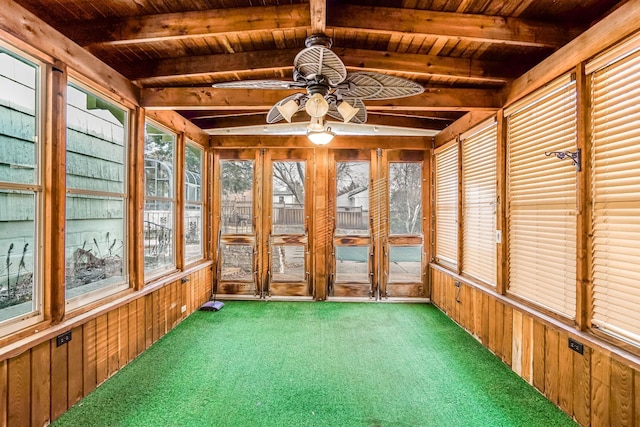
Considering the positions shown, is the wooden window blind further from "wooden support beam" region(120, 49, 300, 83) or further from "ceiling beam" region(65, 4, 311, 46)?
"ceiling beam" region(65, 4, 311, 46)

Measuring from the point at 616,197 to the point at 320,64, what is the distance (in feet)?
6.59

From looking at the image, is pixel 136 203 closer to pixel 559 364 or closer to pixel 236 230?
pixel 236 230

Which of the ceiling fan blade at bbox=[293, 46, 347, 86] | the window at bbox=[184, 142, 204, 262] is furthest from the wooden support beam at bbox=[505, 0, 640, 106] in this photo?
the window at bbox=[184, 142, 204, 262]

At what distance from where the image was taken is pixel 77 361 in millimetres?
2375

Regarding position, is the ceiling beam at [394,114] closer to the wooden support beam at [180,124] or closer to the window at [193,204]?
the wooden support beam at [180,124]

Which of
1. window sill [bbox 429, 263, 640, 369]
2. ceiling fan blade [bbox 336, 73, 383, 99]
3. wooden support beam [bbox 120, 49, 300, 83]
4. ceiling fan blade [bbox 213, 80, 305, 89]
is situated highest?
wooden support beam [bbox 120, 49, 300, 83]

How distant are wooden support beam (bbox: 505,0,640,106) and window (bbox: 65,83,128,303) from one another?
12.4 ft

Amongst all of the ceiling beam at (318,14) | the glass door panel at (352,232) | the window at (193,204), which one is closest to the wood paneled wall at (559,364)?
the glass door panel at (352,232)

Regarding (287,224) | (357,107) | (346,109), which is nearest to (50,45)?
(346,109)

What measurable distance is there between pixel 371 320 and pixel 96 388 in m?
2.98

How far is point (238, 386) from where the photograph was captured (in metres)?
2.57

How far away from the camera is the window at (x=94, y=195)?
2.52 meters

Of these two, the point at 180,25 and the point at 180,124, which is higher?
the point at 180,25

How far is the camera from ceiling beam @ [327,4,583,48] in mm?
2395
